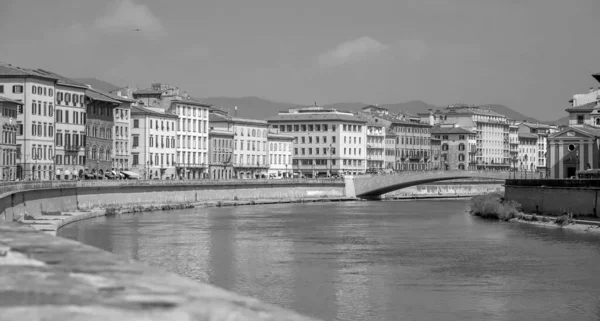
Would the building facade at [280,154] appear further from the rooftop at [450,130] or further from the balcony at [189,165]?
the rooftop at [450,130]

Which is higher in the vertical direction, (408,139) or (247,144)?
(408,139)

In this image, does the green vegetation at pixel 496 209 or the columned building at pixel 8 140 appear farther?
the columned building at pixel 8 140

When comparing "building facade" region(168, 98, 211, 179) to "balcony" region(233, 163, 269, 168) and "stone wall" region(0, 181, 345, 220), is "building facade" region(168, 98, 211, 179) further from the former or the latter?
"stone wall" region(0, 181, 345, 220)

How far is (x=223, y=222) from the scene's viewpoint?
218ft

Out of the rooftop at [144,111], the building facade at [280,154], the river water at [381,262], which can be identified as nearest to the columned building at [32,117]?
the rooftop at [144,111]

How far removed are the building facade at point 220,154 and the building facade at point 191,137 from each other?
7.81ft

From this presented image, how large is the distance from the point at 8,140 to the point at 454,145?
123m

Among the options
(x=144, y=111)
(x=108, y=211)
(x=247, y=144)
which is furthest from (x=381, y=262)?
(x=247, y=144)

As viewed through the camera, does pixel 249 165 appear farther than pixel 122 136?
Yes

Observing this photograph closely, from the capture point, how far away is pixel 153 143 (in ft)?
395

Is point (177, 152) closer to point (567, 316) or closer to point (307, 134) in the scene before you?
point (307, 134)

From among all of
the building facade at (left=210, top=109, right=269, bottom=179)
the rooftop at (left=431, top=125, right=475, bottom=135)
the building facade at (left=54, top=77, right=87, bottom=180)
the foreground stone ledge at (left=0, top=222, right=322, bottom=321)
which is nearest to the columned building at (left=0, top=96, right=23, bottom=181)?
the building facade at (left=54, top=77, right=87, bottom=180)

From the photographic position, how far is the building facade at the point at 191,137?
126562mm

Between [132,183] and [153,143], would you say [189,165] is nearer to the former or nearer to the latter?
[153,143]
